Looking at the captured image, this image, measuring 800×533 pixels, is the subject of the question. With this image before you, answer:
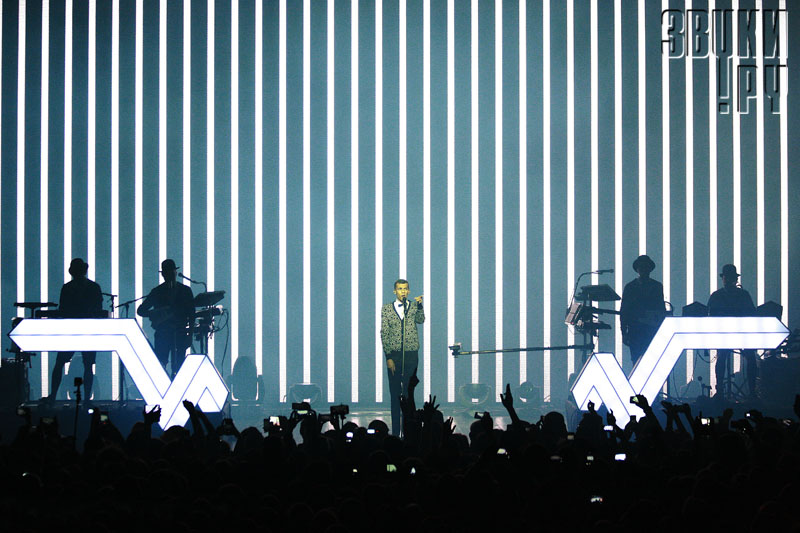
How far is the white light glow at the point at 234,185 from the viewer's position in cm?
902

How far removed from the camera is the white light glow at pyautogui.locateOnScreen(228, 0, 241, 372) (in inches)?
355

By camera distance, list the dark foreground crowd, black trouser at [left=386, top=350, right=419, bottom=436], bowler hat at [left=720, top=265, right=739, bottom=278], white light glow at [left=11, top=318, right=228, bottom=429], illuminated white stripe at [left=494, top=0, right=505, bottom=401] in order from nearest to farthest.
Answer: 1. the dark foreground crowd
2. white light glow at [left=11, top=318, right=228, bottom=429]
3. black trouser at [left=386, top=350, right=419, bottom=436]
4. bowler hat at [left=720, top=265, right=739, bottom=278]
5. illuminated white stripe at [left=494, top=0, right=505, bottom=401]

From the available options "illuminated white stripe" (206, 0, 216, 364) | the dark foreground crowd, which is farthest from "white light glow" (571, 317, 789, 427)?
"illuminated white stripe" (206, 0, 216, 364)

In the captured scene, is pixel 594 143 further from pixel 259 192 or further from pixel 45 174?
pixel 45 174

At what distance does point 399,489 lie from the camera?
8.00 feet

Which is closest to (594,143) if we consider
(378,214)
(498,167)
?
(498,167)

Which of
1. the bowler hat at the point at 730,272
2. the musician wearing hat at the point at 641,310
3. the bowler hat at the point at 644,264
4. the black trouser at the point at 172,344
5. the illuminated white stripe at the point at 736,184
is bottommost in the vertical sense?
the black trouser at the point at 172,344

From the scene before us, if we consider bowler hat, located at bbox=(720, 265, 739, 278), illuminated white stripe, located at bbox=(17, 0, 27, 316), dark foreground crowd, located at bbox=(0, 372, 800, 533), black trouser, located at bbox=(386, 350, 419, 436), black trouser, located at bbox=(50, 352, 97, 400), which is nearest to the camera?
dark foreground crowd, located at bbox=(0, 372, 800, 533)

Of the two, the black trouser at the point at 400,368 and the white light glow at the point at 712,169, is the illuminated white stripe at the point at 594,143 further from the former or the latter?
the black trouser at the point at 400,368

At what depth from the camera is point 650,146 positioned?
9203 mm

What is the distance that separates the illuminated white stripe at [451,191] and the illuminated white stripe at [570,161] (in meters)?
1.38

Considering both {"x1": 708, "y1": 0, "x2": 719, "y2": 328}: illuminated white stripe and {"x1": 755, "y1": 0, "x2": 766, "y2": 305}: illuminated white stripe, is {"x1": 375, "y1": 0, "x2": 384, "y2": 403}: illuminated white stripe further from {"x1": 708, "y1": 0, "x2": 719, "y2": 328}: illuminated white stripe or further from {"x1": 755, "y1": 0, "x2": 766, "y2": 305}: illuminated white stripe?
{"x1": 755, "y1": 0, "x2": 766, "y2": 305}: illuminated white stripe

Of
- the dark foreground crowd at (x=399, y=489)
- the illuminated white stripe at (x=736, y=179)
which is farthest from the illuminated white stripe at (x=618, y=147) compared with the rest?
the dark foreground crowd at (x=399, y=489)

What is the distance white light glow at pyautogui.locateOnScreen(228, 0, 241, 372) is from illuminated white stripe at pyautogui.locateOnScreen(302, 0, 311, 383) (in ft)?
0.89
